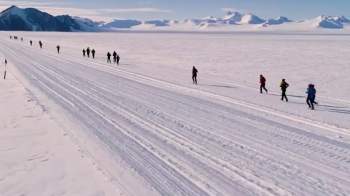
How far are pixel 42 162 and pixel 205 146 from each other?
4.03 metres

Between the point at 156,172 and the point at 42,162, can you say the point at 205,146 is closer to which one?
the point at 156,172

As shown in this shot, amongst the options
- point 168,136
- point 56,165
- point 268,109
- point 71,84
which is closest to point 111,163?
point 56,165

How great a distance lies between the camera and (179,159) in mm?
8617

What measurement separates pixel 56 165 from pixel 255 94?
11.6 meters

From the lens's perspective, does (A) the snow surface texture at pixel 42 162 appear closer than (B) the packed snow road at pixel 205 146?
Yes

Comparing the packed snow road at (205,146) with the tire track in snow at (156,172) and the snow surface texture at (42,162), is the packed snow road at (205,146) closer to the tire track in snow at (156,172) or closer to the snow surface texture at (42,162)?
the tire track in snow at (156,172)

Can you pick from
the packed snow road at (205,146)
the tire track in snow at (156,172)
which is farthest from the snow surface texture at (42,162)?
the tire track in snow at (156,172)

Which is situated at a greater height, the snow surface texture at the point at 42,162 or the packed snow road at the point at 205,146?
the snow surface texture at the point at 42,162

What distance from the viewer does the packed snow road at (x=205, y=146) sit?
728cm

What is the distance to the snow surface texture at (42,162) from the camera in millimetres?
7129

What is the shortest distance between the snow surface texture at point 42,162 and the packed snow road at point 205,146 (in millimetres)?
502

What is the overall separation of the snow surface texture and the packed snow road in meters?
0.50

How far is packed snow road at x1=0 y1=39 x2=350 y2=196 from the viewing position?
7.28 metres

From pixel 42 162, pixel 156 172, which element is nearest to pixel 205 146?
pixel 156 172
